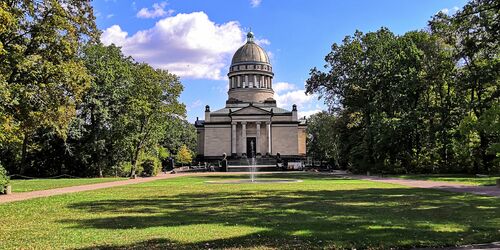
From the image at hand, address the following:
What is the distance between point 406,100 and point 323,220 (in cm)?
3684

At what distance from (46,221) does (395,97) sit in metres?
38.4

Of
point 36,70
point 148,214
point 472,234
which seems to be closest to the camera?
point 472,234

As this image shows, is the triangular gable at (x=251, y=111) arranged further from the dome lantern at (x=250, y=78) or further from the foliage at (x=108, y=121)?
the foliage at (x=108, y=121)

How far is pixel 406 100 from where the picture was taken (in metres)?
44.7

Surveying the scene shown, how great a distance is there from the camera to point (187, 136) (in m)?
111

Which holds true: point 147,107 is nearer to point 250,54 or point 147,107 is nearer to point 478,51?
point 478,51

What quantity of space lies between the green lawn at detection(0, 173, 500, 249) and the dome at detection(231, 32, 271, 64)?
84.1m

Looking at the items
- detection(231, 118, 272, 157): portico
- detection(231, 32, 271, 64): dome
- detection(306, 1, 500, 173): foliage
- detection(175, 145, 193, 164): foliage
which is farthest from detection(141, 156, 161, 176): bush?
detection(231, 32, 271, 64): dome

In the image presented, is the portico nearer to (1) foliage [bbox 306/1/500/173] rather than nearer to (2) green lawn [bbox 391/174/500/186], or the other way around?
(1) foliage [bbox 306/1/500/173]

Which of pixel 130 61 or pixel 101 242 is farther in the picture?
pixel 130 61

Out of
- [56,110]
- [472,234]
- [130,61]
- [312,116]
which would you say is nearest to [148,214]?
[472,234]

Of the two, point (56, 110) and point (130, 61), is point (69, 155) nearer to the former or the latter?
point (130, 61)

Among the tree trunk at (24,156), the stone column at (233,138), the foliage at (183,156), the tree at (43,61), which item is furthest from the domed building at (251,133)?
the tree at (43,61)

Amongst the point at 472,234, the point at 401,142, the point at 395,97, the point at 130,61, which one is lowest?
the point at 472,234
